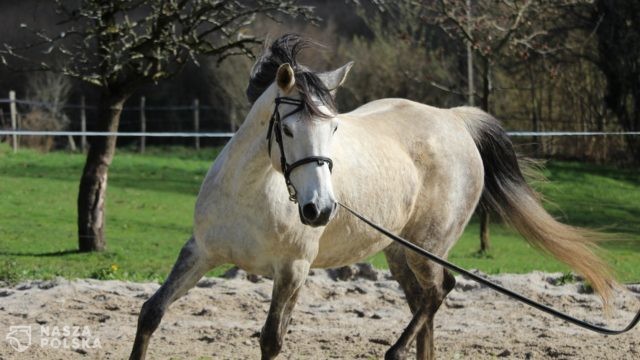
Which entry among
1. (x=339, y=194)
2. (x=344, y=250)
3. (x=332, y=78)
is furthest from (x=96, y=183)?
(x=332, y=78)

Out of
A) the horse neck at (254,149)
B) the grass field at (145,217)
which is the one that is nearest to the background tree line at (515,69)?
the grass field at (145,217)

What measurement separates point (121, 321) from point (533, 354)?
9.43 ft

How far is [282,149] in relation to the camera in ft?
15.3

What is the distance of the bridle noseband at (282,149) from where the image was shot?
175 inches

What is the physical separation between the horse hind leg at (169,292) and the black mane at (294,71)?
0.88 meters

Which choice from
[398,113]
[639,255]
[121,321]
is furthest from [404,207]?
[639,255]

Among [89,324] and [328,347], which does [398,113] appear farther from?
[89,324]

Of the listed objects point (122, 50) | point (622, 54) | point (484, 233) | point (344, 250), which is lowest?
point (484, 233)

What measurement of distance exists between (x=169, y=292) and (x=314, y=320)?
2.73 metres

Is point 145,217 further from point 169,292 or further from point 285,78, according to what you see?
point 285,78

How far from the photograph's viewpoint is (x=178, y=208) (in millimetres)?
17219

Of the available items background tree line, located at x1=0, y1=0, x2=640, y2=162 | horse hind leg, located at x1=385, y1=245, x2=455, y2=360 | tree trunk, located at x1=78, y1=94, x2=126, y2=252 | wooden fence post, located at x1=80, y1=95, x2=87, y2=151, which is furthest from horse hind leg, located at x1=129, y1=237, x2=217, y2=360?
wooden fence post, located at x1=80, y1=95, x2=87, y2=151

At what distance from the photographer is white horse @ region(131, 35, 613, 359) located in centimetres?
466

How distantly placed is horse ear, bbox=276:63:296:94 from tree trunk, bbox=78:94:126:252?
26.2 ft
